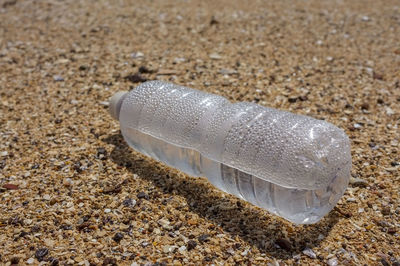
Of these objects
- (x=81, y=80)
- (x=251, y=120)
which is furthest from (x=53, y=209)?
(x=81, y=80)

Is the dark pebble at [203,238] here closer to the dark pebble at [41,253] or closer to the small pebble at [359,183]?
the dark pebble at [41,253]

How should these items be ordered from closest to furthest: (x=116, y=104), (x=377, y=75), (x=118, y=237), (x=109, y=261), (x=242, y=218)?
1. (x=109, y=261)
2. (x=118, y=237)
3. (x=242, y=218)
4. (x=116, y=104)
5. (x=377, y=75)

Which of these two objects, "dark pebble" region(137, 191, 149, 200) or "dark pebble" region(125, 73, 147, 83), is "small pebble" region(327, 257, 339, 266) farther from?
"dark pebble" region(125, 73, 147, 83)

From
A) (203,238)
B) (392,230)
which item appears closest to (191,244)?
(203,238)

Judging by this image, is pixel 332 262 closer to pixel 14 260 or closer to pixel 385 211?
pixel 385 211

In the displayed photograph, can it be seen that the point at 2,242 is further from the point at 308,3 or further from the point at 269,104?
the point at 308,3

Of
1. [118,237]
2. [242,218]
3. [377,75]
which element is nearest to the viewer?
[118,237]

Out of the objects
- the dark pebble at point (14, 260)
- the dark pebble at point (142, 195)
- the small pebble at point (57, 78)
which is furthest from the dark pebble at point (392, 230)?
the small pebble at point (57, 78)

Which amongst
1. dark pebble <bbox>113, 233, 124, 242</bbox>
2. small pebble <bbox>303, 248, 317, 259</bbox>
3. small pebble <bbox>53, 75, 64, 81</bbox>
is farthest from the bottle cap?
small pebble <bbox>303, 248, 317, 259</bbox>
